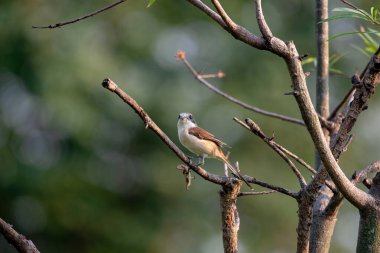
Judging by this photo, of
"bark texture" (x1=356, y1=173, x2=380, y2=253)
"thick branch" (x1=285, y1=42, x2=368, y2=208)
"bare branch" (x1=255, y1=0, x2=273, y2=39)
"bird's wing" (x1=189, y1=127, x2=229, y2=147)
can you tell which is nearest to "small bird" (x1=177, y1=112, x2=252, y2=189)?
"bird's wing" (x1=189, y1=127, x2=229, y2=147)

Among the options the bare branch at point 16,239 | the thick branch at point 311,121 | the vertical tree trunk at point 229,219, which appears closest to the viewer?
the thick branch at point 311,121

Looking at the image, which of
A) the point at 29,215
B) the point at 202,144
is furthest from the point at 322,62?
the point at 29,215

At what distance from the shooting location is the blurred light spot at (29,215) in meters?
13.6

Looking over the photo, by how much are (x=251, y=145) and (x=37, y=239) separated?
4533 millimetres

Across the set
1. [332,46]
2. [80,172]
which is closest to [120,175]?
[80,172]

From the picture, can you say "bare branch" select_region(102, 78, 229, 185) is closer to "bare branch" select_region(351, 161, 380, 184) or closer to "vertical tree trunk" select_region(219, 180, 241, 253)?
"vertical tree trunk" select_region(219, 180, 241, 253)

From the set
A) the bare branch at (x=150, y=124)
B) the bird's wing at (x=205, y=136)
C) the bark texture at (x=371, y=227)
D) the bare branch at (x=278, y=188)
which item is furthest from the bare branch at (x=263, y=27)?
the bird's wing at (x=205, y=136)

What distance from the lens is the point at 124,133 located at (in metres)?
13.9

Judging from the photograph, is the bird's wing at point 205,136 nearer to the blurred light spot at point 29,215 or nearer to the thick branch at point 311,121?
the thick branch at point 311,121

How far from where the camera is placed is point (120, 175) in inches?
552

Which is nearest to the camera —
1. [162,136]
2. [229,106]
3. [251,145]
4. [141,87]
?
[162,136]

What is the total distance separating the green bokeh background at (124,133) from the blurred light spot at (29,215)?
0.09ft

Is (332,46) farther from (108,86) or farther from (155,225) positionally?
(108,86)

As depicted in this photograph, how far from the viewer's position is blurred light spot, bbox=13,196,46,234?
13633 millimetres
